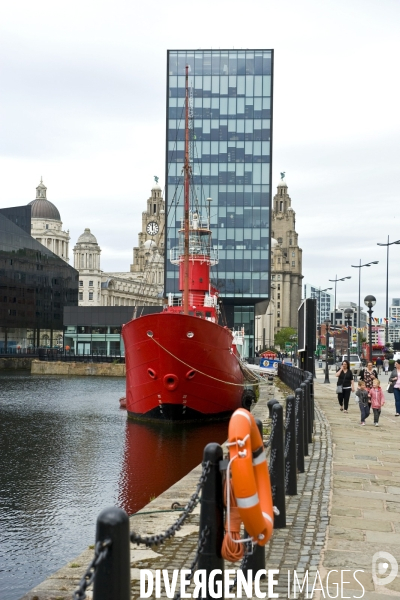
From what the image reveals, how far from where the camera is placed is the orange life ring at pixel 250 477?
4648mm

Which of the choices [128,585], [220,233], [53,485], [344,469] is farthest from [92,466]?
[220,233]

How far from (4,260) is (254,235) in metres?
34.0

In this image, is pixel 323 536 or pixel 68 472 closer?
pixel 323 536

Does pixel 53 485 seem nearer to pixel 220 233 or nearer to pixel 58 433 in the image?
pixel 58 433

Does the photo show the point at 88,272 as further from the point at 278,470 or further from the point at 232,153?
the point at 278,470

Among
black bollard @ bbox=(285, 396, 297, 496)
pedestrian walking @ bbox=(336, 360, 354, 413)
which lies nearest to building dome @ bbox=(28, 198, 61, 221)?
pedestrian walking @ bbox=(336, 360, 354, 413)

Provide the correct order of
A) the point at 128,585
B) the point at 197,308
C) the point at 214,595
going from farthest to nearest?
1. the point at 197,308
2. the point at 214,595
3. the point at 128,585

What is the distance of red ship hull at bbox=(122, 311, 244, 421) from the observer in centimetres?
2691

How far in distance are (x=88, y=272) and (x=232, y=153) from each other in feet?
325

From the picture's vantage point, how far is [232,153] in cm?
7150

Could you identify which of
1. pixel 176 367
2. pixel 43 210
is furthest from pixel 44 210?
pixel 176 367

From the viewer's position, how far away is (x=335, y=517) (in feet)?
28.2

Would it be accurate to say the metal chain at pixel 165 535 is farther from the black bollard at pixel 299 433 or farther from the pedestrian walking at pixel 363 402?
the pedestrian walking at pixel 363 402

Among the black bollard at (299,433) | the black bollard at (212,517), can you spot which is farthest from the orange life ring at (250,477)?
the black bollard at (299,433)
